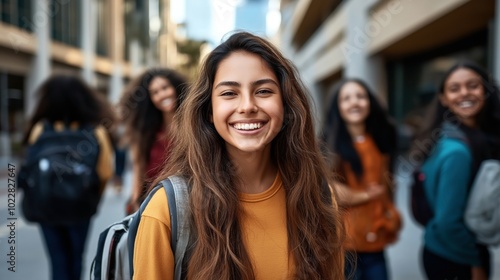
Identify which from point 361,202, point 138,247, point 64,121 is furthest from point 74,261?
point 138,247

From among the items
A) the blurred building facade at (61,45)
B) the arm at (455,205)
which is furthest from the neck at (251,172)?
the blurred building facade at (61,45)

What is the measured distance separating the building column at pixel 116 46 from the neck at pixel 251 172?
86.0ft

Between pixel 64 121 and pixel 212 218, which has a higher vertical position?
pixel 64 121

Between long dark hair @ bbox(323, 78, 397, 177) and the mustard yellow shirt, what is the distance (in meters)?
1.67

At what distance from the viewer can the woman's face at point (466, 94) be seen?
278 centimetres

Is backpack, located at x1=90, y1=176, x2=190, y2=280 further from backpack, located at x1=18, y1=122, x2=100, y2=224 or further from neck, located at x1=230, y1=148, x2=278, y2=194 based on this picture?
backpack, located at x1=18, y1=122, x2=100, y2=224

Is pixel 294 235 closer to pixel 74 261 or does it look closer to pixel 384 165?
pixel 384 165

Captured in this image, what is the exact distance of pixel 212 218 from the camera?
1.51 metres

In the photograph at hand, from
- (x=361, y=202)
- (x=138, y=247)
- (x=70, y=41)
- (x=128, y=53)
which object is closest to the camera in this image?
(x=138, y=247)

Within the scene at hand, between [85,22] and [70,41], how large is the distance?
1226mm

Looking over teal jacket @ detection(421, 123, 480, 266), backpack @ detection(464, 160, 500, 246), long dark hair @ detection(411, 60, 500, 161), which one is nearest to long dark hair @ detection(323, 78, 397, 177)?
long dark hair @ detection(411, 60, 500, 161)

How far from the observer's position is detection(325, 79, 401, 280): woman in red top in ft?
10.1

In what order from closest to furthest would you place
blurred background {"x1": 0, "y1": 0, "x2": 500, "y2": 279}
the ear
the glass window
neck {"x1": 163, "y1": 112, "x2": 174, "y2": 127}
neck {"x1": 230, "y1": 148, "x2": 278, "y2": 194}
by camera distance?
1. neck {"x1": 230, "y1": 148, "x2": 278, "y2": 194}
2. the ear
3. neck {"x1": 163, "y1": 112, "x2": 174, "y2": 127}
4. blurred background {"x1": 0, "y1": 0, "x2": 500, "y2": 279}
5. the glass window

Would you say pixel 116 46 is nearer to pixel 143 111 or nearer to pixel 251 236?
pixel 143 111
